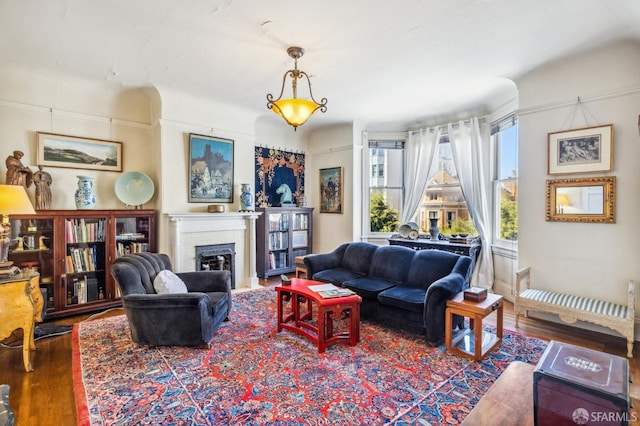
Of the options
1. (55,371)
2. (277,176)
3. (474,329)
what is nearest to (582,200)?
(474,329)

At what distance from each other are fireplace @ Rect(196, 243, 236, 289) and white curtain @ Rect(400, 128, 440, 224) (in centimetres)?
309

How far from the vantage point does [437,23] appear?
277cm

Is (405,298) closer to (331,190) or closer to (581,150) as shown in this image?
(581,150)

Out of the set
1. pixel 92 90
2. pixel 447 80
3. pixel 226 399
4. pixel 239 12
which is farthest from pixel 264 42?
pixel 226 399

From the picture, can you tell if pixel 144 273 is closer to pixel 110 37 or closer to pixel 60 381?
pixel 60 381

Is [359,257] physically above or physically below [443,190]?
below

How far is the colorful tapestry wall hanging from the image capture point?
5.95 meters

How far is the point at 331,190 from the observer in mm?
6258

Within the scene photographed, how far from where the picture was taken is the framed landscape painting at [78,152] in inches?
153

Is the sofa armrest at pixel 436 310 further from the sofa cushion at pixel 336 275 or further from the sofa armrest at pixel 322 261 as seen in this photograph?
the sofa armrest at pixel 322 261

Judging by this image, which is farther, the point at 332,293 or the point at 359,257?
the point at 359,257

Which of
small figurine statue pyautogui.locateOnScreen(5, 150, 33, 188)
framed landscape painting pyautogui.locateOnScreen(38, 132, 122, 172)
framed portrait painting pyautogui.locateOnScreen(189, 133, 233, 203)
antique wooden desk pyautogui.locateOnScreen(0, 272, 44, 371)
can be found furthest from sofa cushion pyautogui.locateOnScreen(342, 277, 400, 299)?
small figurine statue pyautogui.locateOnScreen(5, 150, 33, 188)

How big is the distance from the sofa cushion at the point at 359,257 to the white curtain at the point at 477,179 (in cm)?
182

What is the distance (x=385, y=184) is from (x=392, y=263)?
2.38 meters
